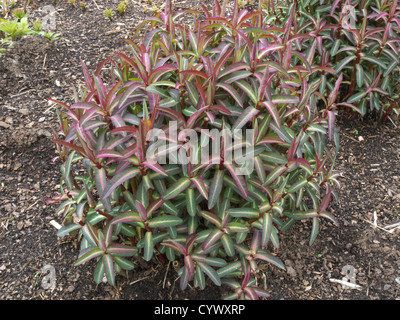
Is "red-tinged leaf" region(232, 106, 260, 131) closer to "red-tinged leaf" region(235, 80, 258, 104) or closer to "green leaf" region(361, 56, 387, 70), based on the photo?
"red-tinged leaf" region(235, 80, 258, 104)

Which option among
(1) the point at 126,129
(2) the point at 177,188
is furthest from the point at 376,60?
(1) the point at 126,129

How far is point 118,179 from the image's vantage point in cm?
163

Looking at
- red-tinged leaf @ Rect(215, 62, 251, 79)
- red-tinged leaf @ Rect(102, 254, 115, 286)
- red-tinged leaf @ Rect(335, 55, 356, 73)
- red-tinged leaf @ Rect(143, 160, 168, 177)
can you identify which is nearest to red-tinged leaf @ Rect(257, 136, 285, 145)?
red-tinged leaf @ Rect(215, 62, 251, 79)

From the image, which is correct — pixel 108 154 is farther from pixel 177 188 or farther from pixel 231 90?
pixel 231 90

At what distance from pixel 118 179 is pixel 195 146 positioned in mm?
356

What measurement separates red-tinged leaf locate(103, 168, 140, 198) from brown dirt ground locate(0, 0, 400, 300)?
2.54 ft

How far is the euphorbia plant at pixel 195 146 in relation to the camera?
1.68 meters

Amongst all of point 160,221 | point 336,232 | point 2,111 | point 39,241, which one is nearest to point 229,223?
point 160,221

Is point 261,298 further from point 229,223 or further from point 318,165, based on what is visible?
point 318,165

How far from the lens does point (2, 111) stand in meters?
3.12

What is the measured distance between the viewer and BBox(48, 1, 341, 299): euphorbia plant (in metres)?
1.68

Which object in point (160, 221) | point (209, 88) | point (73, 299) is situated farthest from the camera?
point (73, 299)

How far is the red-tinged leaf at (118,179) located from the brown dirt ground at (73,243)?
2.54 ft

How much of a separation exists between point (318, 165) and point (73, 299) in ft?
5.02
